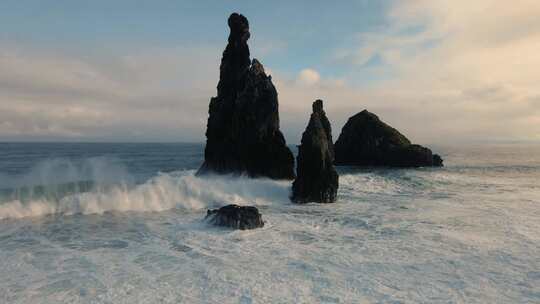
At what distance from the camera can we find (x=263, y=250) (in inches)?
573

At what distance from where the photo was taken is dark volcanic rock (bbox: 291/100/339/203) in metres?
27.4

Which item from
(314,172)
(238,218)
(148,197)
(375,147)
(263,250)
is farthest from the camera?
(375,147)

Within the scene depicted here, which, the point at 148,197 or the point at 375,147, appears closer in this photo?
the point at 148,197

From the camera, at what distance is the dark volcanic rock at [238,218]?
18016 mm

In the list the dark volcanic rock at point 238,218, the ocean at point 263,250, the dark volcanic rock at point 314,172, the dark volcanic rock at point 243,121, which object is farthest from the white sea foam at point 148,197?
the dark volcanic rock at point 238,218

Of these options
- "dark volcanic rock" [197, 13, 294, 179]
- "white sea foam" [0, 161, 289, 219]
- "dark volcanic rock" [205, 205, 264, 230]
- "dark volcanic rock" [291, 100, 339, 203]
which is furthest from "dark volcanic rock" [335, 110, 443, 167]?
"dark volcanic rock" [205, 205, 264, 230]

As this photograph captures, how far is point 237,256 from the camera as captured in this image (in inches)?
541

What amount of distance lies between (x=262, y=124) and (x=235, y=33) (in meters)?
14.2

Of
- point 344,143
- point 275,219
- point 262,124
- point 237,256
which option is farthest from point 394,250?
point 344,143

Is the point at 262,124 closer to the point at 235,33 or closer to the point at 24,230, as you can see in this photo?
the point at 235,33

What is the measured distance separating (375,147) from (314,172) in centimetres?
4810

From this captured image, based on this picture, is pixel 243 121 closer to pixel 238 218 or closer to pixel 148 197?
pixel 148 197

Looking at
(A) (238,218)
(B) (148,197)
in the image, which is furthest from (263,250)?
(B) (148,197)

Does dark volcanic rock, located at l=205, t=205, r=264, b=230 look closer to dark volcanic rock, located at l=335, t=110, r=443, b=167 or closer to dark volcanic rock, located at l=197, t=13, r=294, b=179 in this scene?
dark volcanic rock, located at l=197, t=13, r=294, b=179
